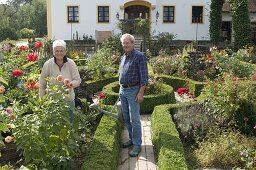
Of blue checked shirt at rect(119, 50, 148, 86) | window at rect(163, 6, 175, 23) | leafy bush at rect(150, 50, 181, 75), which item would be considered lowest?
leafy bush at rect(150, 50, 181, 75)

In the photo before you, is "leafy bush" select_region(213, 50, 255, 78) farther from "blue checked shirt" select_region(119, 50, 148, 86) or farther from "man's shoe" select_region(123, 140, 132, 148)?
"blue checked shirt" select_region(119, 50, 148, 86)

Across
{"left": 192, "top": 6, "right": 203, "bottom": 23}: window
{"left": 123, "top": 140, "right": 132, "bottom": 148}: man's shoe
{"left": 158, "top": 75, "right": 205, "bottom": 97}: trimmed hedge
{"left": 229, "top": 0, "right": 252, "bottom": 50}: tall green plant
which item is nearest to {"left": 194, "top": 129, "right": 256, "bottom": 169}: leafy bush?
{"left": 123, "top": 140, "right": 132, "bottom": 148}: man's shoe

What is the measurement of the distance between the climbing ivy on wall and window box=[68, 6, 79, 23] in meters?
10.1

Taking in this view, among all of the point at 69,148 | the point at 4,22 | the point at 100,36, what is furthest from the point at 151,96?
the point at 4,22

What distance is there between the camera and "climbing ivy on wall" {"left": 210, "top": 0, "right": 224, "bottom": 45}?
85.5 ft

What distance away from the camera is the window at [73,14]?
27562mm

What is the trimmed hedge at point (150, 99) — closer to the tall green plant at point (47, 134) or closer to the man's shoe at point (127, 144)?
the man's shoe at point (127, 144)

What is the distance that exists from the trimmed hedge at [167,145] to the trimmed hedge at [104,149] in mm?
667

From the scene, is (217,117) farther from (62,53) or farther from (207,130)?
(62,53)

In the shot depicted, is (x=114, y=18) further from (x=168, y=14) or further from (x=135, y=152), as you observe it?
(x=135, y=152)

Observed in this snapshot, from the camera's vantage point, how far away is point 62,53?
523 cm

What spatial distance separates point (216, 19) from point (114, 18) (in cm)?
752

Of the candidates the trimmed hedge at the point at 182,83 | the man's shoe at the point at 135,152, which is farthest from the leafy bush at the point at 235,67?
the man's shoe at the point at 135,152

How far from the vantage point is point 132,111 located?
5.76 m
